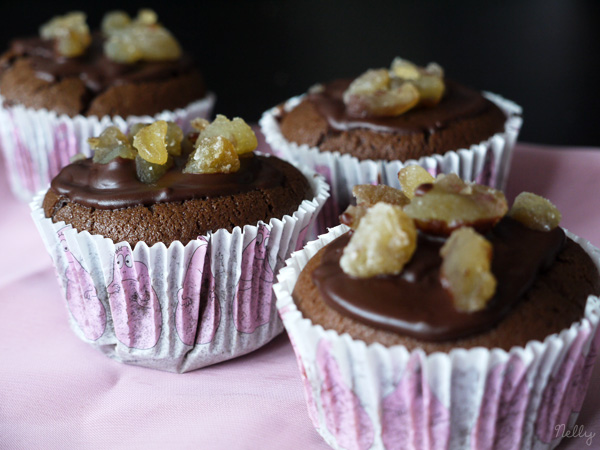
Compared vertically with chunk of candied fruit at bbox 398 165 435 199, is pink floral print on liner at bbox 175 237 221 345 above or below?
below

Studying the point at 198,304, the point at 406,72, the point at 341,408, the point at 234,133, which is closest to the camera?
the point at 341,408

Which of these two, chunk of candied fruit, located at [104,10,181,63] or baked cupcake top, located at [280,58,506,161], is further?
chunk of candied fruit, located at [104,10,181,63]

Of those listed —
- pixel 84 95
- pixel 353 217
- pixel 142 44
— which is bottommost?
pixel 84 95

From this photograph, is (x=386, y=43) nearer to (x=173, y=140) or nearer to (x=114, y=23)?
(x=114, y=23)

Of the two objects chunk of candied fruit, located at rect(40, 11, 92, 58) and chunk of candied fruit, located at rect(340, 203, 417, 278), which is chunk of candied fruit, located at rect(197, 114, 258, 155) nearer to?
chunk of candied fruit, located at rect(340, 203, 417, 278)

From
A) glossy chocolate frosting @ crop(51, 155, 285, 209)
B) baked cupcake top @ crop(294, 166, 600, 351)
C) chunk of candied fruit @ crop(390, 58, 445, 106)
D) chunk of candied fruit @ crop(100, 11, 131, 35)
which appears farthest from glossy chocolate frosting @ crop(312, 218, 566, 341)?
chunk of candied fruit @ crop(100, 11, 131, 35)

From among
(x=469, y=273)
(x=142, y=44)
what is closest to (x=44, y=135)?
(x=142, y=44)

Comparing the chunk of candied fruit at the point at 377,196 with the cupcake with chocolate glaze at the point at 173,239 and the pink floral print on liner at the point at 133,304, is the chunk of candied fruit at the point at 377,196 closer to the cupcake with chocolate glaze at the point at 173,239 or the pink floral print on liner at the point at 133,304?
the cupcake with chocolate glaze at the point at 173,239
